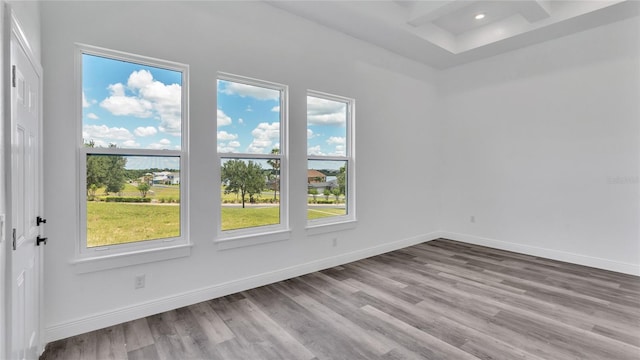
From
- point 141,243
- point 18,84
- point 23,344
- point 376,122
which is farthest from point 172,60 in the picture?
point 376,122

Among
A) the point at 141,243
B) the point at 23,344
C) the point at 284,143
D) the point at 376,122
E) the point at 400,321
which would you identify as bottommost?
the point at 400,321

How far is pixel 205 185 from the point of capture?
305cm

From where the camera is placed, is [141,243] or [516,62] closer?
[141,243]

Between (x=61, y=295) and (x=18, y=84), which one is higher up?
(x=18, y=84)

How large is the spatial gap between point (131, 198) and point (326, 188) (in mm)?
2298

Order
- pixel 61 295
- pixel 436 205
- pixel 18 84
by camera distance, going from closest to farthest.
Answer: pixel 18 84 < pixel 61 295 < pixel 436 205

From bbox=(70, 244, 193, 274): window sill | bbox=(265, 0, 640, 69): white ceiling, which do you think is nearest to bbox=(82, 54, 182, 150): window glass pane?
bbox=(70, 244, 193, 274): window sill

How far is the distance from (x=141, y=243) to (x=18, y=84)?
1.62m

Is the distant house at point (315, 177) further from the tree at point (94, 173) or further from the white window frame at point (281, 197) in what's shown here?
the tree at point (94, 173)

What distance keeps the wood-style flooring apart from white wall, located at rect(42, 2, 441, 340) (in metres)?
0.24

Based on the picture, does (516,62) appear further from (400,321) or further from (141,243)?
(141,243)

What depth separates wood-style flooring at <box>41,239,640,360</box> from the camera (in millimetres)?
2223

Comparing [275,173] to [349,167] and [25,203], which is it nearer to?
[349,167]

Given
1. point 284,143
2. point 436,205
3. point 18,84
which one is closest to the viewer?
point 18,84
